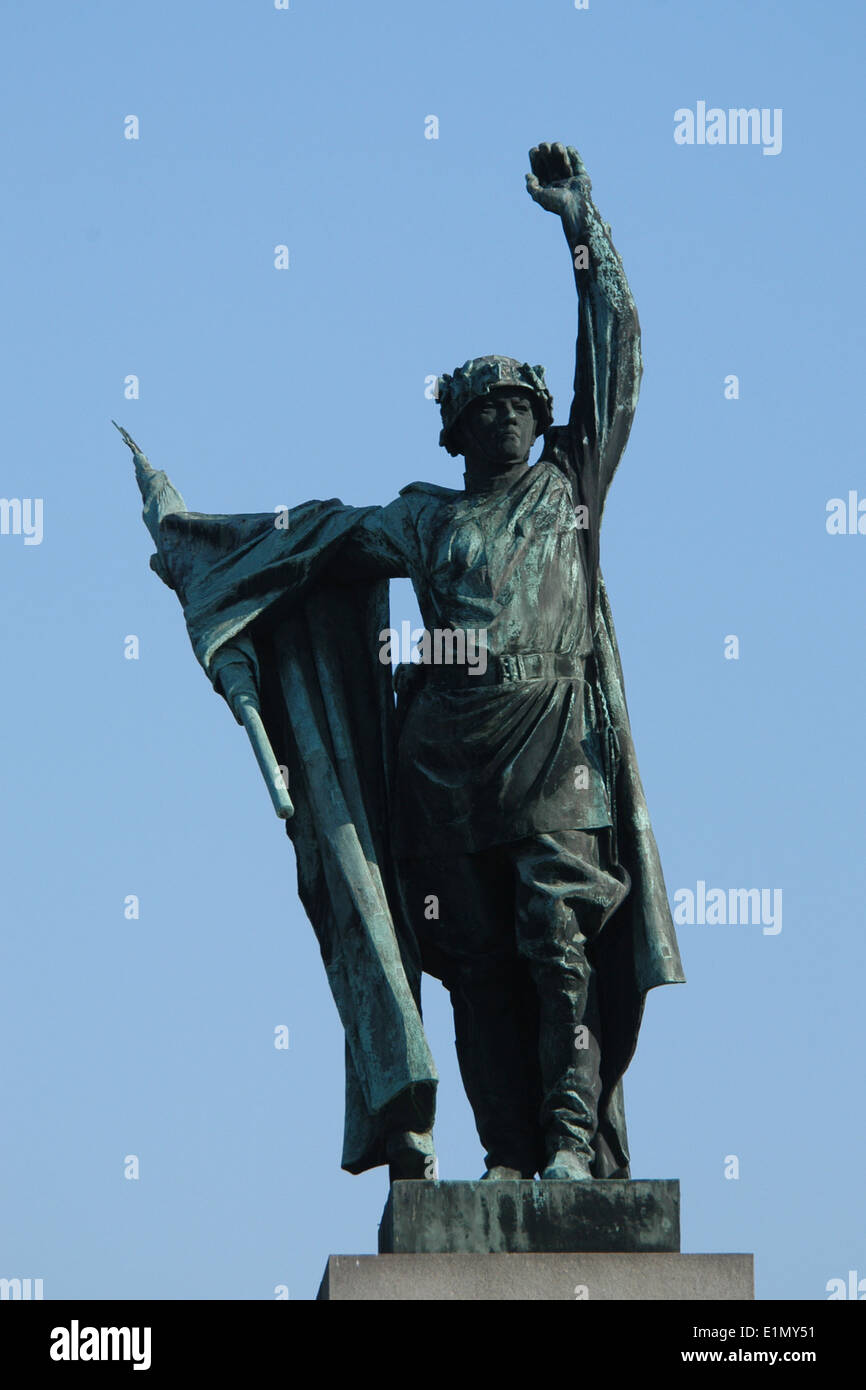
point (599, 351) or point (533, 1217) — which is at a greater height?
point (599, 351)

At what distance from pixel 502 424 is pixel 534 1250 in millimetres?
4105

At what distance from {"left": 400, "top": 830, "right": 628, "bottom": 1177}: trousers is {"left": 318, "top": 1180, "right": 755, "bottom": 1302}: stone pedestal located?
609 mm

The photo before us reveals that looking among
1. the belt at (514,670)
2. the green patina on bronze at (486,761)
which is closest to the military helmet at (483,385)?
the green patina on bronze at (486,761)

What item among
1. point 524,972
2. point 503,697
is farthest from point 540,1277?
point 503,697

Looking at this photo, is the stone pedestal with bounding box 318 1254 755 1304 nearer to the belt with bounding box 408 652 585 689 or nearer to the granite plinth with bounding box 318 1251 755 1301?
the granite plinth with bounding box 318 1251 755 1301

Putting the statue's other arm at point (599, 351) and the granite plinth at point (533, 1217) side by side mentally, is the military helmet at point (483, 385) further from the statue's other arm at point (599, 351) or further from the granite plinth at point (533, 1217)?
the granite plinth at point (533, 1217)

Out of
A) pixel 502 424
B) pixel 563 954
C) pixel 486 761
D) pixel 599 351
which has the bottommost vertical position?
pixel 563 954

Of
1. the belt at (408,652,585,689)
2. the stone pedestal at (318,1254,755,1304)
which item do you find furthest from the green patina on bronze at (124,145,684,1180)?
the stone pedestal at (318,1254,755,1304)

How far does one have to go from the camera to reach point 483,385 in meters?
14.8

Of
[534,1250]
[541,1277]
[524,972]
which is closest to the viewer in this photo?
[541,1277]

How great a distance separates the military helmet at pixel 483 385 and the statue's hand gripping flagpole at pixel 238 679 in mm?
1522

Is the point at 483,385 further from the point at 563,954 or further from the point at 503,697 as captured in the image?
the point at 563,954
